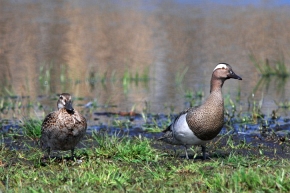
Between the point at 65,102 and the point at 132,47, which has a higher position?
the point at 132,47

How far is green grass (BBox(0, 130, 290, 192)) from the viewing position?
6039 millimetres

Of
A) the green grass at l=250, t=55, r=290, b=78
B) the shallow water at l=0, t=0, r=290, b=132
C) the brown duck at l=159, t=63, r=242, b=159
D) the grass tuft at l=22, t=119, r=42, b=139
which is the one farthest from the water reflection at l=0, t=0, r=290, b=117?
the brown duck at l=159, t=63, r=242, b=159

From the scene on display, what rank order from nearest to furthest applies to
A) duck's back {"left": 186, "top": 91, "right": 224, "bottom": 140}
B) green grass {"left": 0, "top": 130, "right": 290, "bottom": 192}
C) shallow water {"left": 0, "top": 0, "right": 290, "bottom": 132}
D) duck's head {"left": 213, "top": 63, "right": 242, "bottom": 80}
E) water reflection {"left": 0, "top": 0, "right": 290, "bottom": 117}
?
green grass {"left": 0, "top": 130, "right": 290, "bottom": 192}
duck's back {"left": 186, "top": 91, "right": 224, "bottom": 140}
duck's head {"left": 213, "top": 63, "right": 242, "bottom": 80}
shallow water {"left": 0, "top": 0, "right": 290, "bottom": 132}
water reflection {"left": 0, "top": 0, "right": 290, "bottom": 117}

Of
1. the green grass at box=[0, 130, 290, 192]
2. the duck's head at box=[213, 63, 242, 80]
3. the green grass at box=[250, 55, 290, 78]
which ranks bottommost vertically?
the green grass at box=[0, 130, 290, 192]

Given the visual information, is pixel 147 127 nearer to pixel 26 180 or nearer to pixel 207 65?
pixel 26 180

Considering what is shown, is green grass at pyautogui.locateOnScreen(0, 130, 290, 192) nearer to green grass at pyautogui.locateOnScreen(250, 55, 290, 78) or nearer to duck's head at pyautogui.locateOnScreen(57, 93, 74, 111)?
duck's head at pyautogui.locateOnScreen(57, 93, 74, 111)

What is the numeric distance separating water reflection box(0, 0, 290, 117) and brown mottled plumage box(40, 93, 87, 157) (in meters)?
4.22

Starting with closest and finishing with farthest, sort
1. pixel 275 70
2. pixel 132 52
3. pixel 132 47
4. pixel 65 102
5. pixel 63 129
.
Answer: pixel 63 129
pixel 65 102
pixel 275 70
pixel 132 52
pixel 132 47

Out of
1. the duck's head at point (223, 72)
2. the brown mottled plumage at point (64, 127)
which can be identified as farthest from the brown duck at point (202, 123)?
the brown mottled plumage at point (64, 127)

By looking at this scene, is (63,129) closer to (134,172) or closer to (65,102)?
(65,102)

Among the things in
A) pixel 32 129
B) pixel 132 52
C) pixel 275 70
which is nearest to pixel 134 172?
pixel 32 129

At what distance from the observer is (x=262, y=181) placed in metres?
6.02

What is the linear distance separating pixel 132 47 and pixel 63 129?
13.0m

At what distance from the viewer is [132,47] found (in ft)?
66.8
